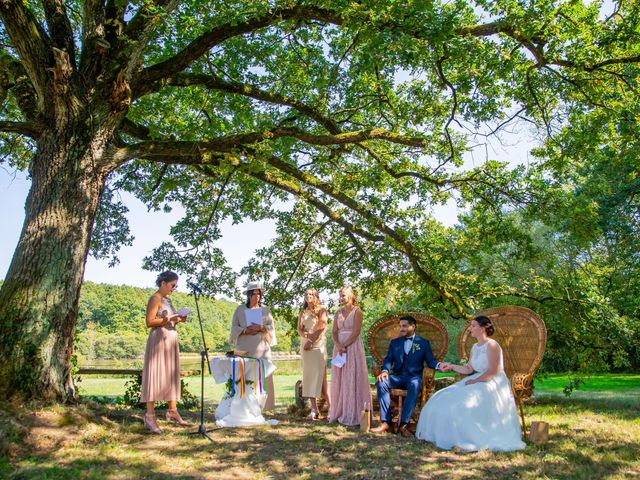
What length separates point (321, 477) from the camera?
414 cm

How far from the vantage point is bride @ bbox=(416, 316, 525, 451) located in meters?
5.22

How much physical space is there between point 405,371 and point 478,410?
4.22 feet

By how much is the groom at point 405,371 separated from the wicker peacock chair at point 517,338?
0.63 meters

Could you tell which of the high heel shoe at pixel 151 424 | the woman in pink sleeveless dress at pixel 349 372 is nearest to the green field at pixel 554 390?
the woman in pink sleeveless dress at pixel 349 372

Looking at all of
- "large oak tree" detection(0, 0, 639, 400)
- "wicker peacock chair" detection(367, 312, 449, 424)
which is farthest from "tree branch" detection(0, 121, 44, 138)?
"wicker peacock chair" detection(367, 312, 449, 424)

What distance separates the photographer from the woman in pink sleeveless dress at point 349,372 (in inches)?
270

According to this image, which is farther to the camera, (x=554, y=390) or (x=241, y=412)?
(x=554, y=390)

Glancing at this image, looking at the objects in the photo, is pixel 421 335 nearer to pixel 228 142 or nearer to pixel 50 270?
pixel 228 142

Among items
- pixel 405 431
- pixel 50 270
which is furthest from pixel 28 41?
pixel 405 431

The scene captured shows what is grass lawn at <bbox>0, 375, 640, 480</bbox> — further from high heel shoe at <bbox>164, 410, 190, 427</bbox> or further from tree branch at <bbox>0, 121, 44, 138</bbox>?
tree branch at <bbox>0, 121, 44, 138</bbox>

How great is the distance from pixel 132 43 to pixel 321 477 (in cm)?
547

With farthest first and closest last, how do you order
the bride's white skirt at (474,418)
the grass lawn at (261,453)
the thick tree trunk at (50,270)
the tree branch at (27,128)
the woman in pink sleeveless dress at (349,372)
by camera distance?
→ the woman in pink sleeveless dress at (349,372) < the tree branch at (27,128) < the thick tree trunk at (50,270) < the bride's white skirt at (474,418) < the grass lawn at (261,453)

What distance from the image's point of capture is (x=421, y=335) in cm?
744

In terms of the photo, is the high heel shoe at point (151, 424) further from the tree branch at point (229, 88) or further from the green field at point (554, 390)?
the tree branch at point (229, 88)
